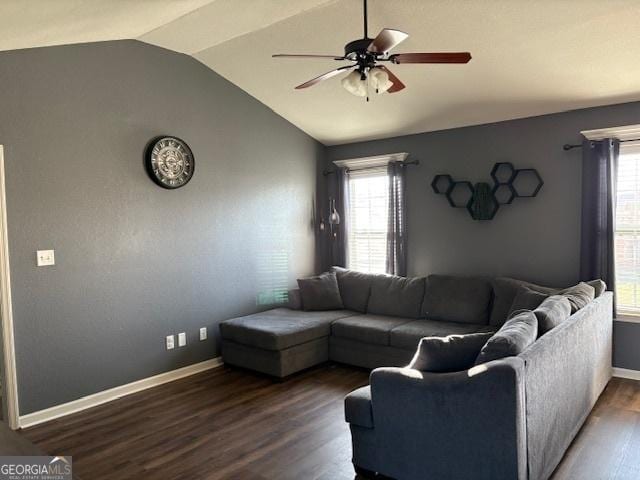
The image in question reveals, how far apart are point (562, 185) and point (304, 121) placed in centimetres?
295

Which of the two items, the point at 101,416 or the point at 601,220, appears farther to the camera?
the point at 601,220

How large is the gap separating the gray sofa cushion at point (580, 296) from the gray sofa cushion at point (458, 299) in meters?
0.80

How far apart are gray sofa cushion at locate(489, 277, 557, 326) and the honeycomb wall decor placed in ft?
2.49

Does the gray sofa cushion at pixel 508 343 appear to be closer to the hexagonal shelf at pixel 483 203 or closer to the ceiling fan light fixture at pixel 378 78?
the ceiling fan light fixture at pixel 378 78

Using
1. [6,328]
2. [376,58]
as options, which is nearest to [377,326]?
[376,58]

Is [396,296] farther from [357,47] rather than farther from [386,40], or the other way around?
[386,40]

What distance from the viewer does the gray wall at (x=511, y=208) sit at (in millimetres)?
4461

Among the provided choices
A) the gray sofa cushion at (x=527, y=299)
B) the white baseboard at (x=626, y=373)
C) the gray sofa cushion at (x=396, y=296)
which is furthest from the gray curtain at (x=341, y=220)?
the white baseboard at (x=626, y=373)

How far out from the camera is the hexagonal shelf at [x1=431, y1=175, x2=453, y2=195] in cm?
523

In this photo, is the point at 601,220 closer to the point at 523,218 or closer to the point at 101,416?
the point at 523,218

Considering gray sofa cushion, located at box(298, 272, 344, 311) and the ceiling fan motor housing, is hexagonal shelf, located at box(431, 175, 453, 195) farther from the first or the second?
the ceiling fan motor housing

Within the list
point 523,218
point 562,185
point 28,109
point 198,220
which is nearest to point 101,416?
point 198,220

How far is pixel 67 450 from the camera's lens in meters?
3.20

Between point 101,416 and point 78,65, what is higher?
point 78,65
